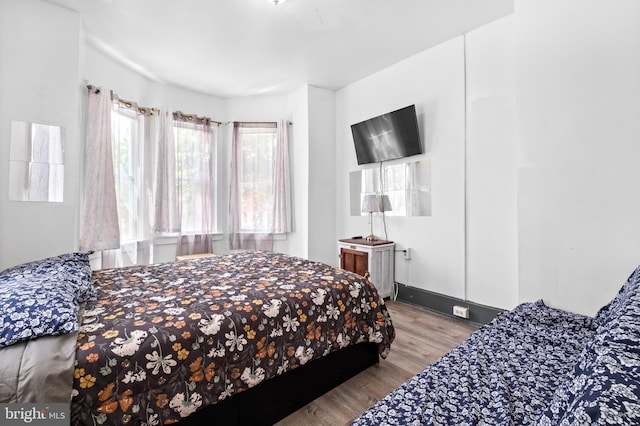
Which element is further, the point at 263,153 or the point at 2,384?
the point at 263,153

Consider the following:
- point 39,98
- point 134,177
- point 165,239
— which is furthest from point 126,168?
point 39,98

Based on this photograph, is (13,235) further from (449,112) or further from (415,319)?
(449,112)

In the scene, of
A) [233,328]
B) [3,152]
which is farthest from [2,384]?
[3,152]

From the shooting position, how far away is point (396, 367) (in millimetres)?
2166

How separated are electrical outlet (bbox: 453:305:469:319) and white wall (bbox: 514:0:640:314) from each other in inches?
30.3

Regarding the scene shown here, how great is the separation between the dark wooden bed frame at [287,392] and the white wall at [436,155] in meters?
1.51

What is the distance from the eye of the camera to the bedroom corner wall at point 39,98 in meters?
2.35

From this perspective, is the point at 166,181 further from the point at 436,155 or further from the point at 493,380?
the point at 493,380

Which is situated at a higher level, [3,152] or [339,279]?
[3,152]

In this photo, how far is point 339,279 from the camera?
2.07 metres

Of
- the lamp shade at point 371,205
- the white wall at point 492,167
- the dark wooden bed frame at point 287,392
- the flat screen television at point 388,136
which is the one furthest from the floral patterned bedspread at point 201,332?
the flat screen television at point 388,136

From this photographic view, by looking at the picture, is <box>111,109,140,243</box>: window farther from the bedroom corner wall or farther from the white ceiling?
the bedroom corner wall

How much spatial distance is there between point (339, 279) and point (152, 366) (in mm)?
1214

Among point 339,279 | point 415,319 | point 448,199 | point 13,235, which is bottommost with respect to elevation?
point 415,319
